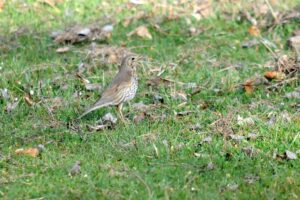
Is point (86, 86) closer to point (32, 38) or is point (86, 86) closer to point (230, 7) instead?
point (32, 38)

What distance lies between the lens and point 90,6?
42.3ft

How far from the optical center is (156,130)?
26.8 feet

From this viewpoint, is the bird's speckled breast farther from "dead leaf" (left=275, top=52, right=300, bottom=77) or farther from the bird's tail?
"dead leaf" (left=275, top=52, right=300, bottom=77)

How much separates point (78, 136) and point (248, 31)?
4.69m

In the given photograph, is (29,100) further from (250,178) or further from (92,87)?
(250,178)

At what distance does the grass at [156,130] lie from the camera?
6867mm

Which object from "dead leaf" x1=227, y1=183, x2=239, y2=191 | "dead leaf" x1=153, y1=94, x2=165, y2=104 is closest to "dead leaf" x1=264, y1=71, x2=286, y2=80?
"dead leaf" x1=153, y1=94, x2=165, y2=104

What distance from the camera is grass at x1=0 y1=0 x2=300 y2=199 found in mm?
6867

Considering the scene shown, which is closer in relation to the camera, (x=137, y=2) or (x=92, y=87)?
(x=92, y=87)

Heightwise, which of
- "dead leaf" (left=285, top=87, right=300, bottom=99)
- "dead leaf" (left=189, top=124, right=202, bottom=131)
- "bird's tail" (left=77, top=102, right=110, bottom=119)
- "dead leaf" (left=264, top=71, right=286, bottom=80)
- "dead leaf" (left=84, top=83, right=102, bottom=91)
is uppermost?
"bird's tail" (left=77, top=102, right=110, bottom=119)

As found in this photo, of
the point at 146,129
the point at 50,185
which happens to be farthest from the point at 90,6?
the point at 50,185

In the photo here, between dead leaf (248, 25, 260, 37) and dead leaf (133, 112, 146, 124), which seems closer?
dead leaf (133, 112, 146, 124)

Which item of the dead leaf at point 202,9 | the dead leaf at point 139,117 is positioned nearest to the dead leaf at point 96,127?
the dead leaf at point 139,117

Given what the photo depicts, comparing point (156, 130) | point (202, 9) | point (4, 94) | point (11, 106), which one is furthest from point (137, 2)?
point (156, 130)
